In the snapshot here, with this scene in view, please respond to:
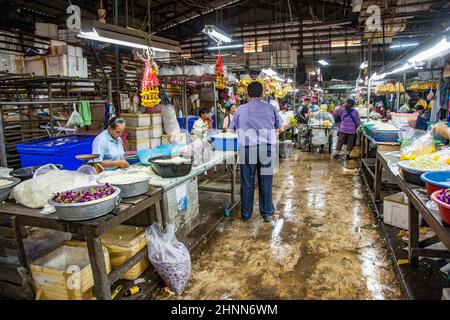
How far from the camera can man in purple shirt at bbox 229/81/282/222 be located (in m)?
4.45

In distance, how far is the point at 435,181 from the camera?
2.46m

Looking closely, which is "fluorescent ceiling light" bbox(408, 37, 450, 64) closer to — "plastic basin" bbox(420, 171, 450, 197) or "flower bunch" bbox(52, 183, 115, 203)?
"plastic basin" bbox(420, 171, 450, 197)

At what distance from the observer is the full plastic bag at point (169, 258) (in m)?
2.87

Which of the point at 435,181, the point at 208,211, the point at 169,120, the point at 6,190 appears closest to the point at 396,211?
the point at 435,181

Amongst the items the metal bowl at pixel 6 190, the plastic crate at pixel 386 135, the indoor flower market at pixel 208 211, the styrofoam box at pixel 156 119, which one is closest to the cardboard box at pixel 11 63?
the indoor flower market at pixel 208 211

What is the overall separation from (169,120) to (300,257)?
17.2ft

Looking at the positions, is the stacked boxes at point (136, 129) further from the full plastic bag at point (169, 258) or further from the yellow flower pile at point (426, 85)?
the yellow flower pile at point (426, 85)

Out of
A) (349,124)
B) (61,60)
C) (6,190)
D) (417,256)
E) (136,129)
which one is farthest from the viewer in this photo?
(349,124)

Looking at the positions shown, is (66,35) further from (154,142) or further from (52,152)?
(52,152)

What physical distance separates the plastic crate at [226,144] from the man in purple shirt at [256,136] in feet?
1.48

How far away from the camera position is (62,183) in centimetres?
266

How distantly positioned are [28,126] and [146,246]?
757 centimetres

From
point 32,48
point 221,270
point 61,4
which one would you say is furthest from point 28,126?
point 221,270

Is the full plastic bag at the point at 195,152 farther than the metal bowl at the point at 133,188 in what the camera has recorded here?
Yes
